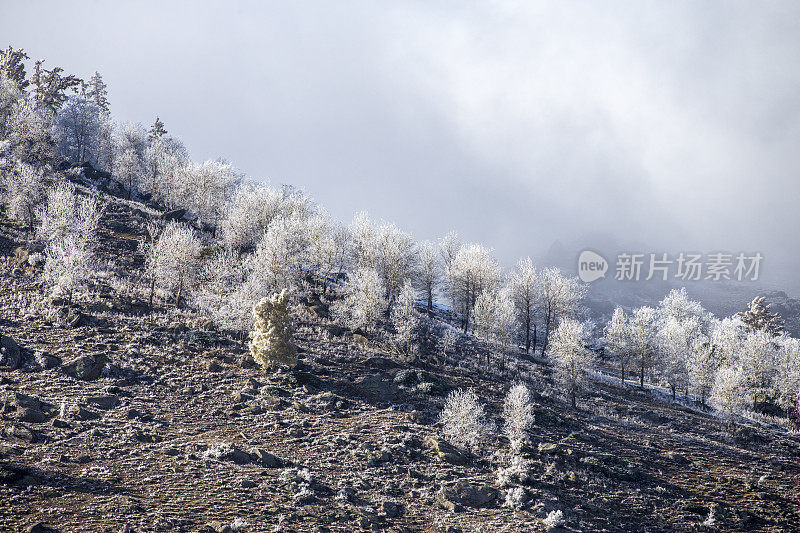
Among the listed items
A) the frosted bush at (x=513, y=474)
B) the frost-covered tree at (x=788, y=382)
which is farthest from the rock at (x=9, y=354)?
the frost-covered tree at (x=788, y=382)

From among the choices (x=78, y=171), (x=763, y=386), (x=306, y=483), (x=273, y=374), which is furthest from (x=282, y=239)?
(x=763, y=386)

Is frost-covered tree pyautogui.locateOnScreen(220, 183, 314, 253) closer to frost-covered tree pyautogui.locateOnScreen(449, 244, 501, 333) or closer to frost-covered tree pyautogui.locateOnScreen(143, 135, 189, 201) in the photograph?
frost-covered tree pyautogui.locateOnScreen(143, 135, 189, 201)

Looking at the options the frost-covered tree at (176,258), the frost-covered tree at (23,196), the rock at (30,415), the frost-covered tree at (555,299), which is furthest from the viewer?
the frost-covered tree at (555,299)

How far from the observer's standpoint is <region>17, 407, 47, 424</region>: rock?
82.5 ft

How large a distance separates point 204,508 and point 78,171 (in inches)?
2876

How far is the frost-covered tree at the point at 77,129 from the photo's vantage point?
8400 cm

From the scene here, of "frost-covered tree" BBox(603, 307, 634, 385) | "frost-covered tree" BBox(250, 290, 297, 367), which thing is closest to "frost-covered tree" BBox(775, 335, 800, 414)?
"frost-covered tree" BBox(603, 307, 634, 385)

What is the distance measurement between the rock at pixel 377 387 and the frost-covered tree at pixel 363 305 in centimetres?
1009

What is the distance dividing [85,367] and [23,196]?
35259mm

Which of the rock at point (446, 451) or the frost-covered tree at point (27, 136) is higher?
the frost-covered tree at point (27, 136)

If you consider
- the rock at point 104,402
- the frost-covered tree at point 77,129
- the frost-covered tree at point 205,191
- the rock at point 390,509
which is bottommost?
the rock at point 390,509

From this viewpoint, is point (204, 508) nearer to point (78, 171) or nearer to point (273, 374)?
point (273, 374)

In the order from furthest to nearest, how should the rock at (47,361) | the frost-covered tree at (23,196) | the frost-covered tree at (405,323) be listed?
the frost-covered tree at (23,196) → the frost-covered tree at (405,323) → the rock at (47,361)

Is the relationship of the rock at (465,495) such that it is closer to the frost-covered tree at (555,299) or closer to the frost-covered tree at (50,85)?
the frost-covered tree at (555,299)
